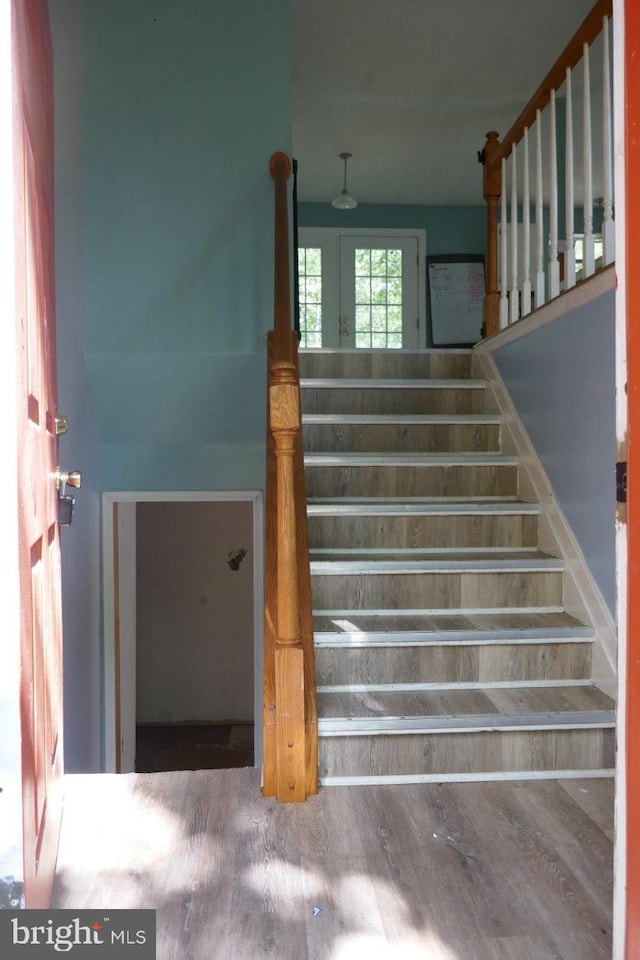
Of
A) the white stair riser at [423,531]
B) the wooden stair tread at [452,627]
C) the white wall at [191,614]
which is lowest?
the white wall at [191,614]

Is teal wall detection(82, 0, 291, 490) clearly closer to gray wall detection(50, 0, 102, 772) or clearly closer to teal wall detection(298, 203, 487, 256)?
gray wall detection(50, 0, 102, 772)

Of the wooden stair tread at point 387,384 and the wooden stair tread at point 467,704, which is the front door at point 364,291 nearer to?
the wooden stair tread at point 387,384

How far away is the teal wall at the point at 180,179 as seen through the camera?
3203 mm

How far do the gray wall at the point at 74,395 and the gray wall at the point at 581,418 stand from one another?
1937mm

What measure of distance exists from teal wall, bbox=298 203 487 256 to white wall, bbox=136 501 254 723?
9.76 ft

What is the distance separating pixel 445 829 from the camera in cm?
185

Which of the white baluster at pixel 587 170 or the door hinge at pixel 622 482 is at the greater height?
the white baluster at pixel 587 170

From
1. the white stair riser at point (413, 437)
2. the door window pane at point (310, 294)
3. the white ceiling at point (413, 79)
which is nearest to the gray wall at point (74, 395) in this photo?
the white stair riser at point (413, 437)

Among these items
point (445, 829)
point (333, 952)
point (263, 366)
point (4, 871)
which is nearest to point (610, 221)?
point (263, 366)

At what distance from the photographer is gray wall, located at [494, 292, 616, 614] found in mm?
2402

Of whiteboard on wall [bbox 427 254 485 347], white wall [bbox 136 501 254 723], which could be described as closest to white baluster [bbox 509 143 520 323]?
white wall [bbox 136 501 254 723]

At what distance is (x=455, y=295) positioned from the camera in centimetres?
668

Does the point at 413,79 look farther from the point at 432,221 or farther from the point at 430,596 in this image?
the point at 430,596

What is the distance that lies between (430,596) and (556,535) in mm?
582
